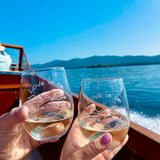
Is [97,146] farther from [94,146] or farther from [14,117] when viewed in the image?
[14,117]

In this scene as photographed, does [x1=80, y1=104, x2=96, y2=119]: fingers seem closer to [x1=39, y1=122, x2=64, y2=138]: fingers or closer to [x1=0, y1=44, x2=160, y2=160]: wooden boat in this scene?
[x1=39, y1=122, x2=64, y2=138]: fingers

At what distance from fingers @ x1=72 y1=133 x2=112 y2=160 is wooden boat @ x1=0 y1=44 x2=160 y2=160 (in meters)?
0.38

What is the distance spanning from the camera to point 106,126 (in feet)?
1.98

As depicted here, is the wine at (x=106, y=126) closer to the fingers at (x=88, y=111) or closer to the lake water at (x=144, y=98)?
the fingers at (x=88, y=111)

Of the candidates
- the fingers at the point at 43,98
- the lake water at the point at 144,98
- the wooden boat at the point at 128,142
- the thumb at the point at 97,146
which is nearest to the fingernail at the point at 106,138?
the thumb at the point at 97,146

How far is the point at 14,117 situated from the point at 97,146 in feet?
1.06

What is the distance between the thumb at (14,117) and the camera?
0.55 m

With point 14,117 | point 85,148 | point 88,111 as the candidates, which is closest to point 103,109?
point 88,111

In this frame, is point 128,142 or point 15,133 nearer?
point 15,133

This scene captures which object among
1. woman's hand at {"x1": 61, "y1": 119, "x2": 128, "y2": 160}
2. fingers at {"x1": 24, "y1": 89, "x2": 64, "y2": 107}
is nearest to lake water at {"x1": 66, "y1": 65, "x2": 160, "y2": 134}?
woman's hand at {"x1": 61, "y1": 119, "x2": 128, "y2": 160}

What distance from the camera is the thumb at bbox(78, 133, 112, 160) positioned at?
1.82ft

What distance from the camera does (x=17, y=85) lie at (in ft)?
9.07

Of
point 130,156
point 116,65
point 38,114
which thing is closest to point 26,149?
point 38,114

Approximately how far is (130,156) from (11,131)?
0.82m
